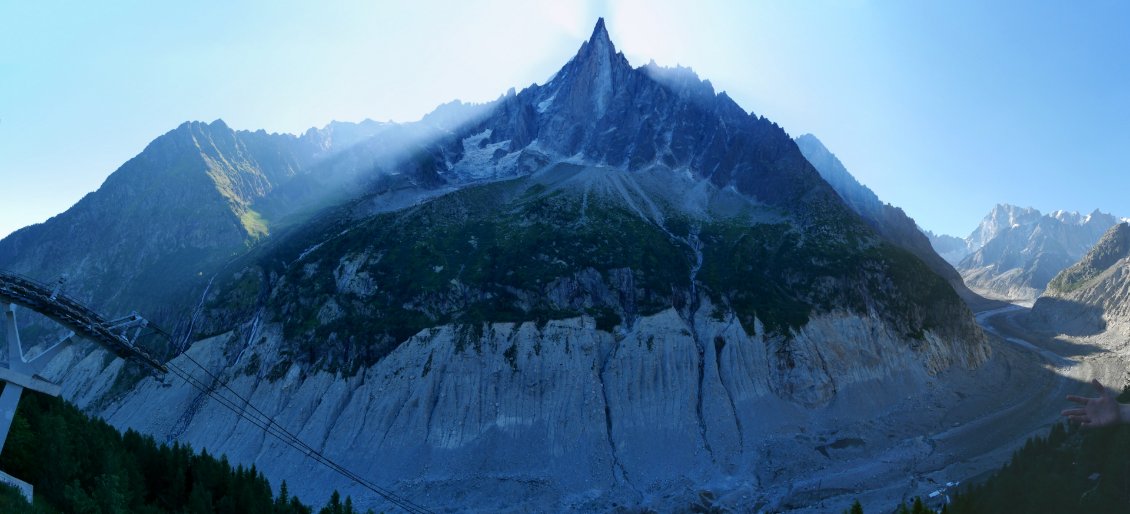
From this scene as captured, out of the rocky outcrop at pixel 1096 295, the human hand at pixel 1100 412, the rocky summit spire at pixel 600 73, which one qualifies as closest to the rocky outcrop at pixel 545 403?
the human hand at pixel 1100 412

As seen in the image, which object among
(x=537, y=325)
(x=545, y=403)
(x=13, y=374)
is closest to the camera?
(x=13, y=374)

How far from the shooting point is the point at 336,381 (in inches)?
3733

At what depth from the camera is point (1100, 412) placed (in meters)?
17.4

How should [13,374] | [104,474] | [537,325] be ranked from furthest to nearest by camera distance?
[537,325], [104,474], [13,374]

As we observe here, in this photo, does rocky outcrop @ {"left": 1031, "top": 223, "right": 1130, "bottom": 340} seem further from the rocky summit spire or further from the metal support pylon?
the metal support pylon

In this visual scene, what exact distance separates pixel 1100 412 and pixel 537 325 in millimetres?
83514

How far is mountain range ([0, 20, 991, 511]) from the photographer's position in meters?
81.4

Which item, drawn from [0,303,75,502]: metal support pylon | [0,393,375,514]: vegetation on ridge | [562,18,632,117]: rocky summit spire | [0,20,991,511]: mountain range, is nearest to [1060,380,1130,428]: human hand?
[0,393,375,514]: vegetation on ridge

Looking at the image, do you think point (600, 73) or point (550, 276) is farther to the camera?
point (600, 73)

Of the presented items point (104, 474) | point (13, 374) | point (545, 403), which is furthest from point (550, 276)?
point (13, 374)

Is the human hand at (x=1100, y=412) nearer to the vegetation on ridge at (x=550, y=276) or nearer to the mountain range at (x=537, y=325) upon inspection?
the mountain range at (x=537, y=325)

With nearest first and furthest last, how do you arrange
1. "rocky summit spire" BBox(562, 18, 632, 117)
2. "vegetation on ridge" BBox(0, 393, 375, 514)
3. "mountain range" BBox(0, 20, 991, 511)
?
"vegetation on ridge" BBox(0, 393, 375, 514) < "mountain range" BBox(0, 20, 991, 511) < "rocky summit spire" BBox(562, 18, 632, 117)

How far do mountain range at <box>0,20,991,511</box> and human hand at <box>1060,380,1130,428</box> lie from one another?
56653 mm

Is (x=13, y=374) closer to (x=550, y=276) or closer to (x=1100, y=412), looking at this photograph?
(x=1100, y=412)
